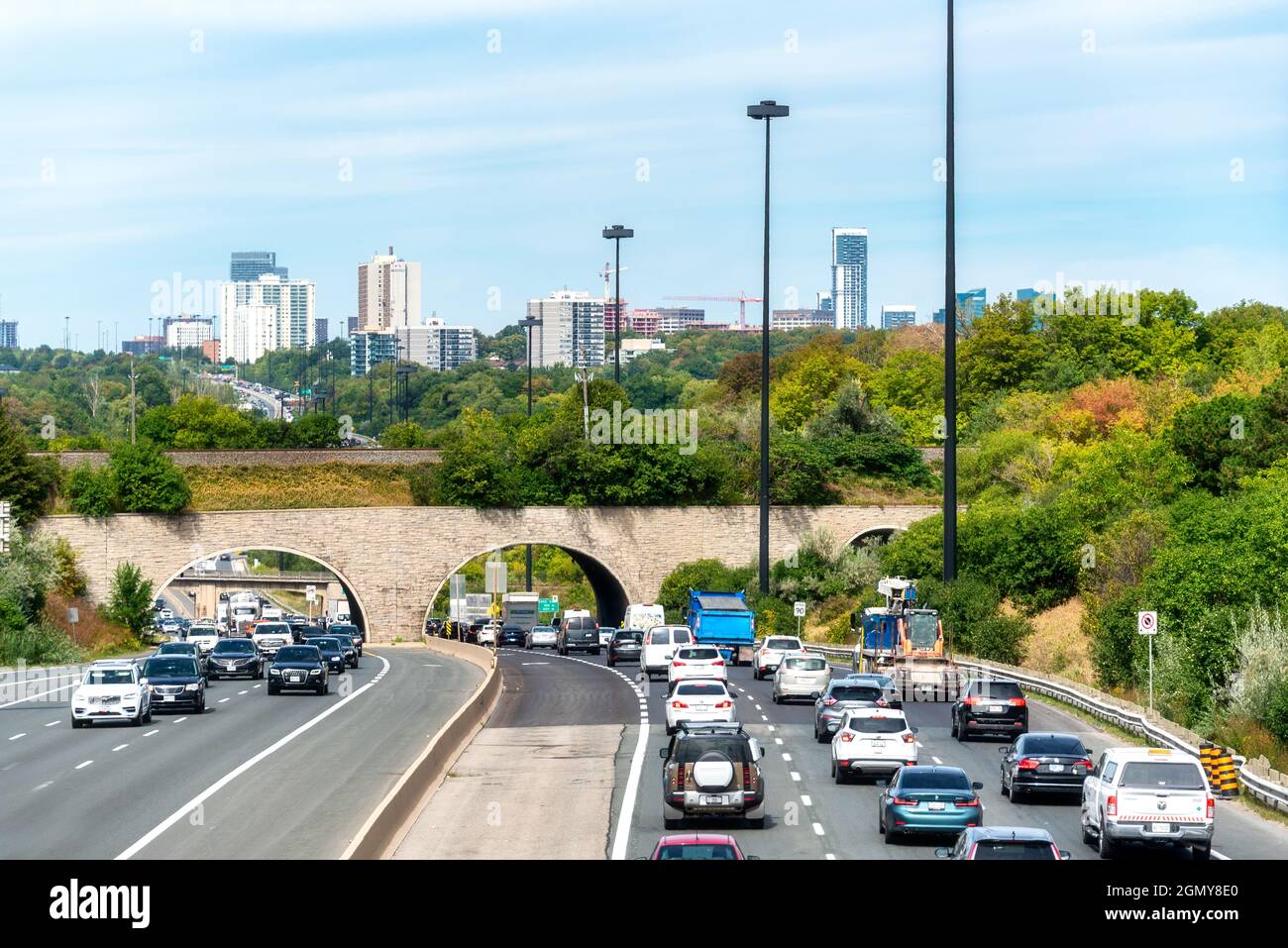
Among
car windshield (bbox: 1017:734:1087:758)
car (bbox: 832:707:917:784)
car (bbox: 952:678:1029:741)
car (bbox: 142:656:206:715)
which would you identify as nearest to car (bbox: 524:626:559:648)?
car (bbox: 142:656:206:715)

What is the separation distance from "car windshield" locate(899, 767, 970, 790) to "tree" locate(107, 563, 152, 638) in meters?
68.3

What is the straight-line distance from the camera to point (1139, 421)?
97.2 m

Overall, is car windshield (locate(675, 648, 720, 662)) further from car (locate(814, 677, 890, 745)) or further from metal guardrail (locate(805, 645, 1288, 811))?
car (locate(814, 677, 890, 745))

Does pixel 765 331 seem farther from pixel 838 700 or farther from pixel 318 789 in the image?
pixel 318 789

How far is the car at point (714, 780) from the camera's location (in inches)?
1123

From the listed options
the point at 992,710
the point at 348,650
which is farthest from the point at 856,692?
the point at 348,650

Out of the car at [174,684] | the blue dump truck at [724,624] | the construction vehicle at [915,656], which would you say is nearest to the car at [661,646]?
the blue dump truck at [724,624]

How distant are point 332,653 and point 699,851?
49.3 m

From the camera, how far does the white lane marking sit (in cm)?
2653

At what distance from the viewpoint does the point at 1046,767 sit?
3083 cm

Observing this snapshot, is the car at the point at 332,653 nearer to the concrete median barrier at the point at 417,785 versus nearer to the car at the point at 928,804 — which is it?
the concrete median barrier at the point at 417,785

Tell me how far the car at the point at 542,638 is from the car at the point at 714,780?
65228 millimetres
